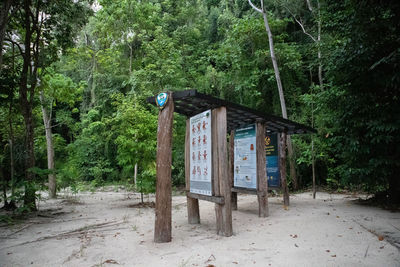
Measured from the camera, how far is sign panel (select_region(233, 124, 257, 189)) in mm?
6160

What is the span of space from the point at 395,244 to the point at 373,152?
10.4 ft

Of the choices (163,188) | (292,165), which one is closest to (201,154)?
(163,188)

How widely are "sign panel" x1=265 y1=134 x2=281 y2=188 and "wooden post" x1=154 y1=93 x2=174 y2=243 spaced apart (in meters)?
3.89

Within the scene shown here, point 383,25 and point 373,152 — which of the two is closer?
point 383,25

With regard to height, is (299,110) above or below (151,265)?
above

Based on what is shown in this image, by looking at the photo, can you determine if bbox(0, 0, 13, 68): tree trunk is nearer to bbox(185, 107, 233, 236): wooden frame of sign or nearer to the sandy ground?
the sandy ground

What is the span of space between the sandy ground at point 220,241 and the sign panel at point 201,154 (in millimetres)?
854

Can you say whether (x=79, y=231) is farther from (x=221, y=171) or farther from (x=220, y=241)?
Result: (x=221, y=171)

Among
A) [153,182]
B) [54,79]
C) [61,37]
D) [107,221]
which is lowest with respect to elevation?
[107,221]

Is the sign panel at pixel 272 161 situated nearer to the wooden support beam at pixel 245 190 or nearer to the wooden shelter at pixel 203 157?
the wooden support beam at pixel 245 190

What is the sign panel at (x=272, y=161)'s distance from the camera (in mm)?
7180

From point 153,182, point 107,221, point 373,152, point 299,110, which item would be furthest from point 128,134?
point 299,110

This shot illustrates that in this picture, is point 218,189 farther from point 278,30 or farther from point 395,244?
point 278,30

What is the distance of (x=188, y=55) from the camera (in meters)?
18.4
